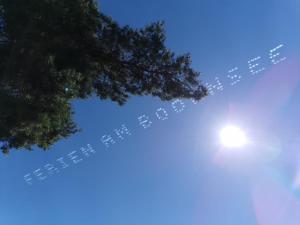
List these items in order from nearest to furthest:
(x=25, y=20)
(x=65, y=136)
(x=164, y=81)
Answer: (x=25, y=20) → (x=164, y=81) → (x=65, y=136)

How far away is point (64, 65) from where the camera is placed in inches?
723

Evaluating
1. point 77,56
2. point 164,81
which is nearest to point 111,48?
point 77,56

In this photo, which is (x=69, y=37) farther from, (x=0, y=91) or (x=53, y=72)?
(x=0, y=91)

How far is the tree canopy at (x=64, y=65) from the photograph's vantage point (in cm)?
1734

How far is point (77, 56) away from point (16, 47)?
272cm

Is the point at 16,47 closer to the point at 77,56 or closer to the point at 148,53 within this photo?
the point at 77,56

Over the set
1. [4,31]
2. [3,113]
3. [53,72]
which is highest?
[4,31]

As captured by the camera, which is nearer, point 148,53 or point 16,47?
Result: point 16,47

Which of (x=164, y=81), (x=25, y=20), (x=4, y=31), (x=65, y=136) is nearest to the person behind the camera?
(x=25, y=20)

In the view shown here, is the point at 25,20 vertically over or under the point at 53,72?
over

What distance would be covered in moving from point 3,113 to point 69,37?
449cm

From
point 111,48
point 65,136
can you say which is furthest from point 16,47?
point 65,136

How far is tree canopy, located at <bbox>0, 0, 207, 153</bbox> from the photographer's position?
17.3 m

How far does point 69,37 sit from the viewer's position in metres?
18.0
